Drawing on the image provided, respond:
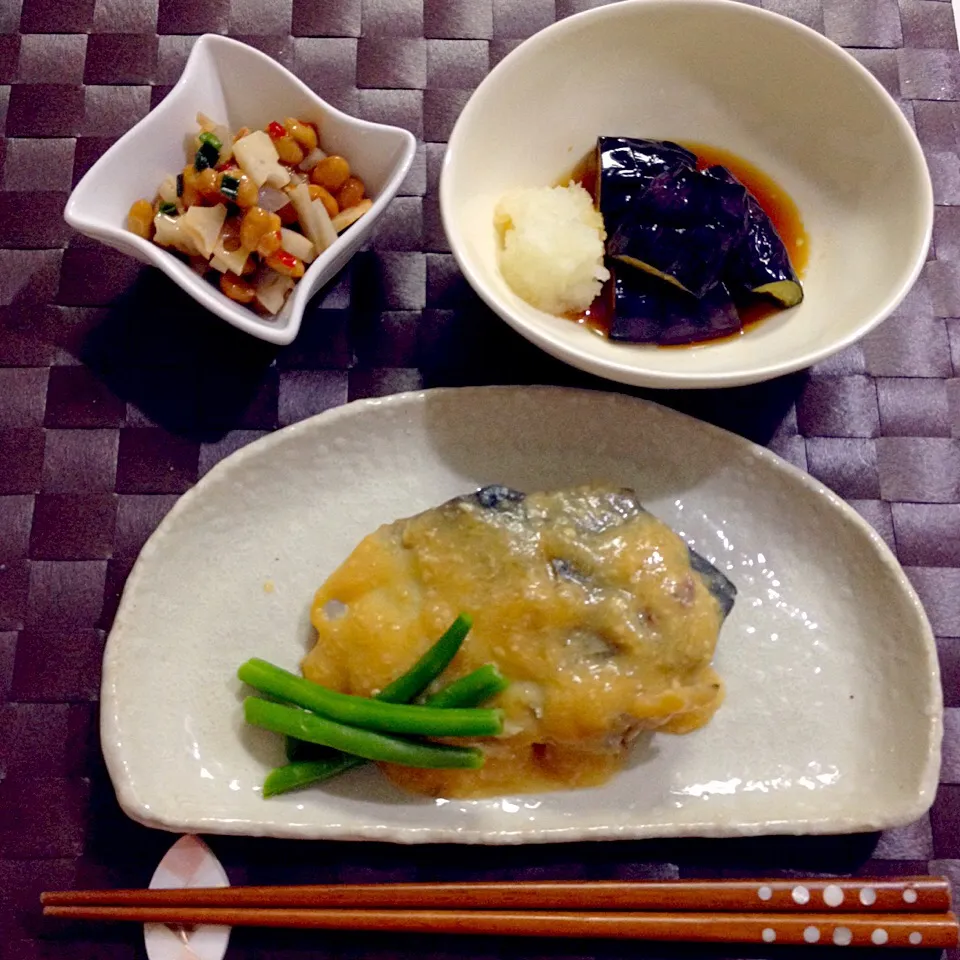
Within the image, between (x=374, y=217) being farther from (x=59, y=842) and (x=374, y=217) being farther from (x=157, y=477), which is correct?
(x=59, y=842)

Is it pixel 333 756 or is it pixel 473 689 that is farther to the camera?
pixel 333 756

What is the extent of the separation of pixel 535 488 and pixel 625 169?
78 centimetres

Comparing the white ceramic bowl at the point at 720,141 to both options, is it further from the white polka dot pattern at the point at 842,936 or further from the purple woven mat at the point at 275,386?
the white polka dot pattern at the point at 842,936

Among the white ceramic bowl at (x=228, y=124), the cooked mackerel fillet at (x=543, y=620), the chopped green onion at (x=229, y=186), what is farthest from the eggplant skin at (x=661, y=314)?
the chopped green onion at (x=229, y=186)

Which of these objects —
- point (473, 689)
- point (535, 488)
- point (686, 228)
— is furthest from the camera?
point (535, 488)

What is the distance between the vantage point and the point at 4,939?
1.82 m

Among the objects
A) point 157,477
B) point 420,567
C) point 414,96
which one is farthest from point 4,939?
point 414,96

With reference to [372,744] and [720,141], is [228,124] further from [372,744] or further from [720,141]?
[372,744]

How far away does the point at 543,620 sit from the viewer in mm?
1673

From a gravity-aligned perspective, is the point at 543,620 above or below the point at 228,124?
below

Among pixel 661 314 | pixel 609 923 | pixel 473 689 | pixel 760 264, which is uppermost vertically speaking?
pixel 760 264

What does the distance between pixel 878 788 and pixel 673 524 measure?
0.72 meters

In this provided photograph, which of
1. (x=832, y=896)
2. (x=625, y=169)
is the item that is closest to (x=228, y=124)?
(x=625, y=169)

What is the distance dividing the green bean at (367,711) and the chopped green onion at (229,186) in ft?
3.28
